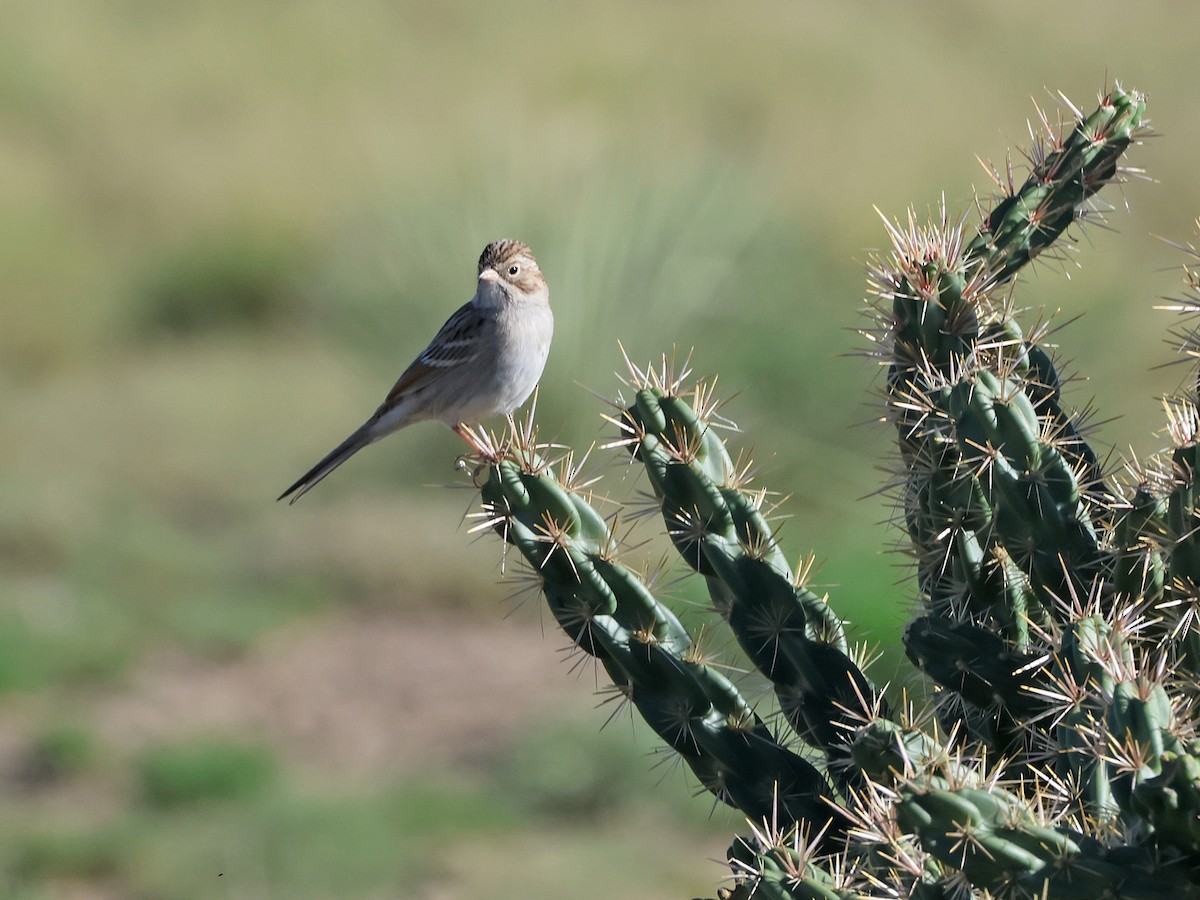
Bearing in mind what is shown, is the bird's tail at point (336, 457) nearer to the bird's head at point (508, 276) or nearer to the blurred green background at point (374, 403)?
the bird's head at point (508, 276)

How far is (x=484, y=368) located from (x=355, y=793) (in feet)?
11.2

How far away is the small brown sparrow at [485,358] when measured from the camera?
5.67 meters

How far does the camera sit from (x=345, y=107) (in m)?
22.0

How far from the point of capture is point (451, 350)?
5840 mm

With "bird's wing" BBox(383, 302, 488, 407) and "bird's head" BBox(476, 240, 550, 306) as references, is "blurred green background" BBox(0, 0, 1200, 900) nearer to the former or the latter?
"bird's head" BBox(476, 240, 550, 306)

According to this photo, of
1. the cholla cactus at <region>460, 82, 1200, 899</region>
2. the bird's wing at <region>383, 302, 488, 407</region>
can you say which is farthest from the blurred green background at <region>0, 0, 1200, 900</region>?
the bird's wing at <region>383, 302, 488, 407</region>

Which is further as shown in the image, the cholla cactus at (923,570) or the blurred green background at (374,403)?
the blurred green background at (374,403)

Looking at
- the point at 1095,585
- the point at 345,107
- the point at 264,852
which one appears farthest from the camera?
the point at 345,107

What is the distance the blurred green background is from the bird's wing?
1403mm

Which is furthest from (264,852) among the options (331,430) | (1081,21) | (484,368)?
(1081,21)

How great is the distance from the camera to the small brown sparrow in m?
5.67

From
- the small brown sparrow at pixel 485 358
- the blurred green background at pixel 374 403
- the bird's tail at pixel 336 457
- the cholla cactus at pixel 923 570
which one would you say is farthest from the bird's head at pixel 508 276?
the cholla cactus at pixel 923 570

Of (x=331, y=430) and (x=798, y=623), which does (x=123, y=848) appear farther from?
(x=331, y=430)

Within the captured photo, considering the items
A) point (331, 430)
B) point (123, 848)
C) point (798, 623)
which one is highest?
point (331, 430)
